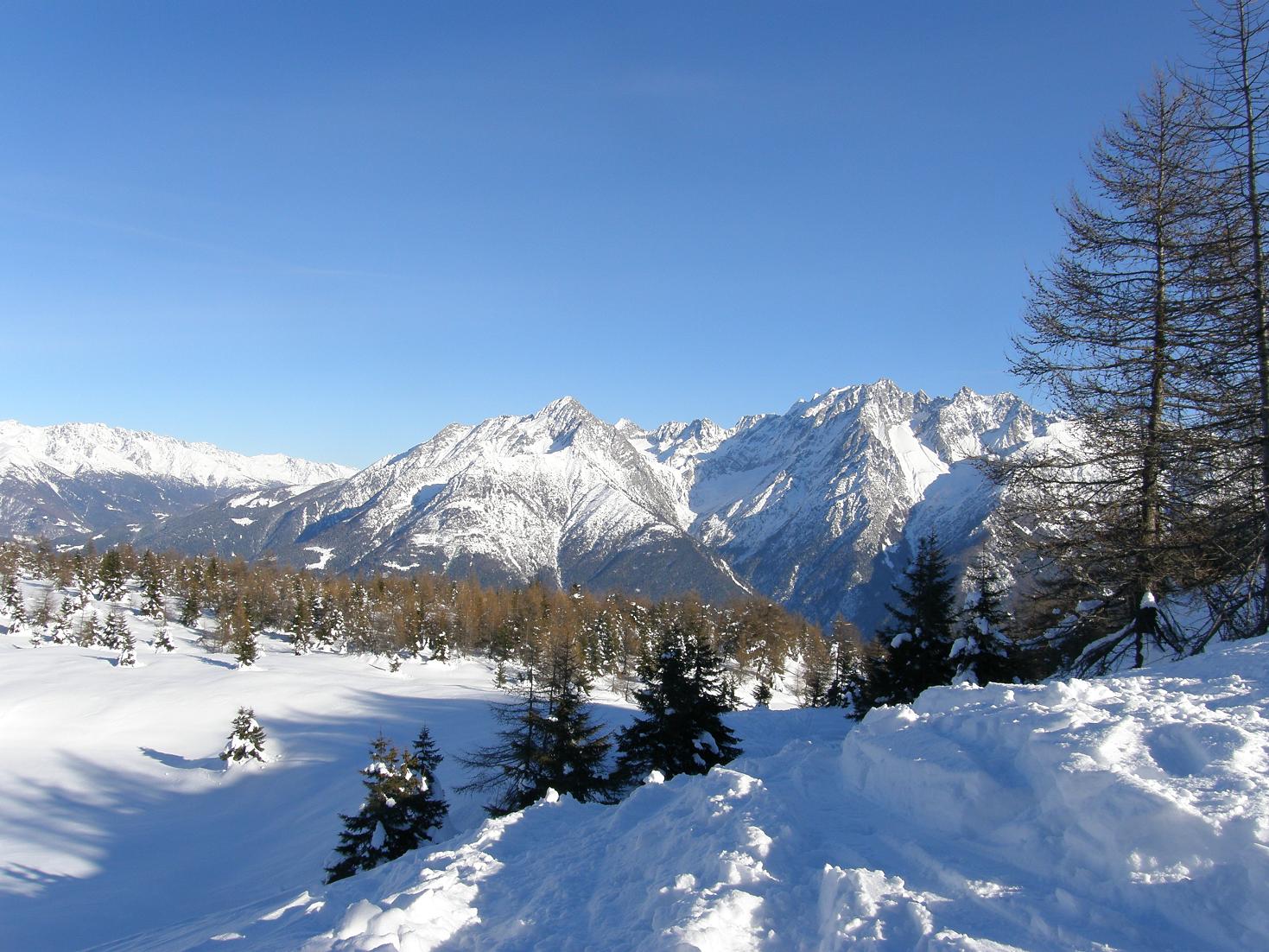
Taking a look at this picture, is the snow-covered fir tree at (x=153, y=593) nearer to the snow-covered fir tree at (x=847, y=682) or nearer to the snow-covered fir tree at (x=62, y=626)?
the snow-covered fir tree at (x=62, y=626)

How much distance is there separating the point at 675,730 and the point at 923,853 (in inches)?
598

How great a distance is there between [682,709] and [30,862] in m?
29.9

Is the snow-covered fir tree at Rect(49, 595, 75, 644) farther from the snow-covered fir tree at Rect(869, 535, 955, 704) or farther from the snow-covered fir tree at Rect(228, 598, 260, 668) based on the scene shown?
the snow-covered fir tree at Rect(869, 535, 955, 704)

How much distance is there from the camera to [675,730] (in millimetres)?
20719

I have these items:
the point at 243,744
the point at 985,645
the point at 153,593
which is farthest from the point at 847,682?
the point at 153,593

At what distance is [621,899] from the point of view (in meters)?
6.76

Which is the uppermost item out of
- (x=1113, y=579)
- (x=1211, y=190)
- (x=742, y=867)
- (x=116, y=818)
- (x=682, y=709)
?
(x=1211, y=190)

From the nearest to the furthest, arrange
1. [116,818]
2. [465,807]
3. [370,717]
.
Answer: [465,807] → [116,818] → [370,717]

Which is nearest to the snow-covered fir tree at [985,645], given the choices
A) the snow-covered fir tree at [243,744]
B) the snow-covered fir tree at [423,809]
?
the snow-covered fir tree at [423,809]

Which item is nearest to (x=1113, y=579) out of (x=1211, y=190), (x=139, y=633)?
(x=1211, y=190)

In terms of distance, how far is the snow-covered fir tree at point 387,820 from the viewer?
68.9 feet

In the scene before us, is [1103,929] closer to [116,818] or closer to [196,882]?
[196,882]

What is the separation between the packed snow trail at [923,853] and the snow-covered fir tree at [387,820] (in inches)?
471

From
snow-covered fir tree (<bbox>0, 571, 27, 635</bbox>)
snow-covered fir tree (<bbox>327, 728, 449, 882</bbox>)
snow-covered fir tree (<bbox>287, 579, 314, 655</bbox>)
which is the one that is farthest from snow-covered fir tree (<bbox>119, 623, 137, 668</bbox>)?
snow-covered fir tree (<bbox>327, 728, 449, 882</bbox>)
